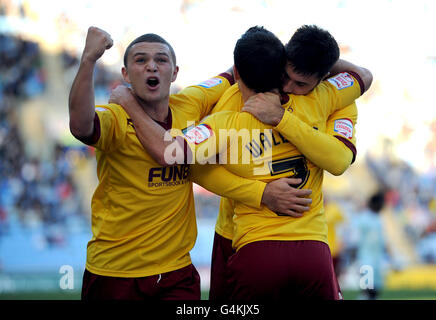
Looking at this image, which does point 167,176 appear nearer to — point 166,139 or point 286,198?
point 166,139

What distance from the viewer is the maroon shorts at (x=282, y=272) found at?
8.77 feet

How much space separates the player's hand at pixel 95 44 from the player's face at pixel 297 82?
94 centimetres

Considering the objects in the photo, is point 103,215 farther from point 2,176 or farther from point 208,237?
point 2,176

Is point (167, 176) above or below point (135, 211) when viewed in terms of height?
above

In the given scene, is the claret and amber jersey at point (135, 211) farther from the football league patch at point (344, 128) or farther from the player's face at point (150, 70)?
the football league patch at point (344, 128)

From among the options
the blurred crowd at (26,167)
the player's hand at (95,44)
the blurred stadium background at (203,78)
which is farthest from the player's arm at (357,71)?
the blurred crowd at (26,167)

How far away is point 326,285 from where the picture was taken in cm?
274

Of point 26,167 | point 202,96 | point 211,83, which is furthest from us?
point 26,167

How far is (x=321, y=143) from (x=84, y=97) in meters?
1.22

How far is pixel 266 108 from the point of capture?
2676 millimetres
